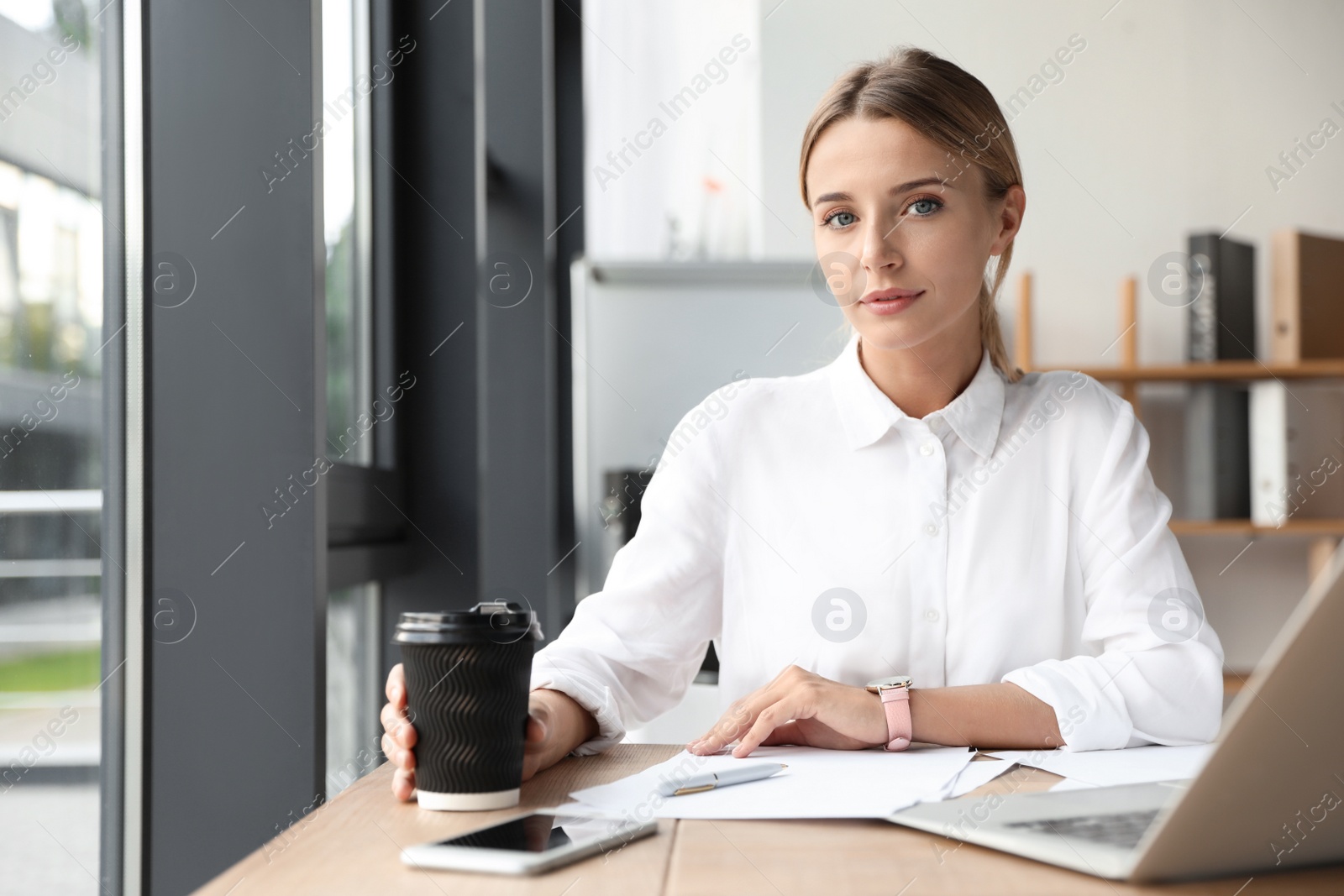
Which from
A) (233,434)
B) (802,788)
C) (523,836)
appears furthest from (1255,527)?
(523,836)

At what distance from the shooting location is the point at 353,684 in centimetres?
188

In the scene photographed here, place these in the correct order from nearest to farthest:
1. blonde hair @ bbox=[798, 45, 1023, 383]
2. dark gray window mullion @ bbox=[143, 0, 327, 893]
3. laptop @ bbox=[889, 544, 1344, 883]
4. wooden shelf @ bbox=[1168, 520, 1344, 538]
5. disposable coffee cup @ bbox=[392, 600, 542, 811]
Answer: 1. laptop @ bbox=[889, 544, 1344, 883]
2. disposable coffee cup @ bbox=[392, 600, 542, 811]
3. dark gray window mullion @ bbox=[143, 0, 327, 893]
4. blonde hair @ bbox=[798, 45, 1023, 383]
5. wooden shelf @ bbox=[1168, 520, 1344, 538]

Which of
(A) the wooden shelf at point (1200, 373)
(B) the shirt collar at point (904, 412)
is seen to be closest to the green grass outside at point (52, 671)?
(B) the shirt collar at point (904, 412)

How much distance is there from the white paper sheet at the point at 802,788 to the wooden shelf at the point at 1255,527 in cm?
240

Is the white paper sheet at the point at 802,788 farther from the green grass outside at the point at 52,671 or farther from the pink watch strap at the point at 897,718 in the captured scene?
the green grass outside at the point at 52,671

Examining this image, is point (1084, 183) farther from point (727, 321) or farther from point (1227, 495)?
point (727, 321)

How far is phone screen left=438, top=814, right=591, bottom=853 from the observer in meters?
0.61

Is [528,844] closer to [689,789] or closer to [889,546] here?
[689,789]

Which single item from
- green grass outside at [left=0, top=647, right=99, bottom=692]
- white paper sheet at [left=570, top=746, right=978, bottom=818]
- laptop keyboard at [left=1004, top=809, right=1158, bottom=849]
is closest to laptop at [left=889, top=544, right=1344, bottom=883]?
laptop keyboard at [left=1004, top=809, right=1158, bottom=849]

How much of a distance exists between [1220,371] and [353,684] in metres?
2.45

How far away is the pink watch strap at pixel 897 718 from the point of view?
3.16ft

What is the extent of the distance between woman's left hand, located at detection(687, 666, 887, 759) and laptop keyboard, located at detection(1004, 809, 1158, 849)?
1.07 ft

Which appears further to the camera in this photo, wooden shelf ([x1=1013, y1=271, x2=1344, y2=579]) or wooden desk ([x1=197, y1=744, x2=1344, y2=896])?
wooden shelf ([x1=1013, y1=271, x2=1344, y2=579])

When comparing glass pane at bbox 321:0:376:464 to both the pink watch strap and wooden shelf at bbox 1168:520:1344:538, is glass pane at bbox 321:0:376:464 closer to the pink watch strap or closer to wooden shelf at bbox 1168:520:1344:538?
the pink watch strap
